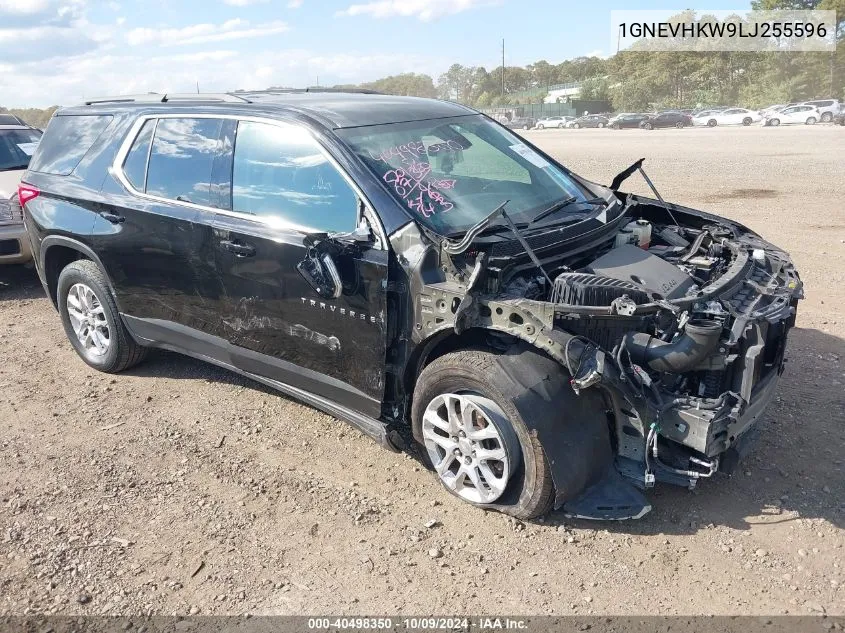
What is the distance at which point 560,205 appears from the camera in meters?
4.22

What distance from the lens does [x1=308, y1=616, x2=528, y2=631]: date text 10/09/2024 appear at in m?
2.86

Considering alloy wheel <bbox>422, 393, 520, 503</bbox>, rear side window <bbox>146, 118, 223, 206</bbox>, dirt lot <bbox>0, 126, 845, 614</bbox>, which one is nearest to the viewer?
dirt lot <bbox>0, 126, 845, 614</bbox>

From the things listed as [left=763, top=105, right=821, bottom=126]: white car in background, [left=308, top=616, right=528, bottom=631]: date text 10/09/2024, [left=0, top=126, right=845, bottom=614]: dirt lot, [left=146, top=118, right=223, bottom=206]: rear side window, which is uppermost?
[left=763, top=105, right=821, bottom=126]: white car in background

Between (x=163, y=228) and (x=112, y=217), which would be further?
(x=112, y=217)

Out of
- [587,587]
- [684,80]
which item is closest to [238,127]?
[587,587]

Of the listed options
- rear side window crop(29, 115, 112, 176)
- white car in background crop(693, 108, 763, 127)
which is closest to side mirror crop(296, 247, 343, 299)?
rear side window crop(29, 115, 112, 176)

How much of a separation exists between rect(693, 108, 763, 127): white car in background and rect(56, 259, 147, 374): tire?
151ft

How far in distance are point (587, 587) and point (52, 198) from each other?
4638mm

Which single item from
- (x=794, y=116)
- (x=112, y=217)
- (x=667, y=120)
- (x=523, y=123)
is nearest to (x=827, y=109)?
(x=794, y=116)

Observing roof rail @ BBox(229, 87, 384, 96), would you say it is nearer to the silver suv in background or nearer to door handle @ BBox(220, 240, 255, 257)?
door handle @ BBox(220, 240, 255, 257)

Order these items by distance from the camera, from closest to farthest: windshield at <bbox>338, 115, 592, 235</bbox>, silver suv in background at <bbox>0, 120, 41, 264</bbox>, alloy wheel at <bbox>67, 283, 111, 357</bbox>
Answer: windshield at <bbox>338, 115, 592, 235</bbox>, alloy wheel at <bbox>67, 283, 111, 357</bbox>, silver suv in background at <bbox>0, 120, 41, 264</bbox>

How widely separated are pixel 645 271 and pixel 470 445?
1.30 m

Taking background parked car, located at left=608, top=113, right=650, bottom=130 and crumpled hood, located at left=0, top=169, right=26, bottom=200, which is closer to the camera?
crumpled hood, located at left=0, top=169, right=26, bottom=200

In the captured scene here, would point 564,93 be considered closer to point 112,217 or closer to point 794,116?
point 794,116
